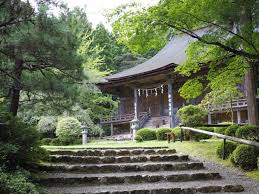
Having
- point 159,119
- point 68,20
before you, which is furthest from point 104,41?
point 68,20

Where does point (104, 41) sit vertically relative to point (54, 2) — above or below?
above

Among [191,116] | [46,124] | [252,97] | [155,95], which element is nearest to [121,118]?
[155,95]

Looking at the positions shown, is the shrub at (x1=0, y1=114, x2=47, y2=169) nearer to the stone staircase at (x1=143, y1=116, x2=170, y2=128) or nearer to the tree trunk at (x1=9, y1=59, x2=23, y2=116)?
the tree trunk at (x1=9, y1=59, x2=23, y2=116)

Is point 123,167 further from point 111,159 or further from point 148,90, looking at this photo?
point 148,90

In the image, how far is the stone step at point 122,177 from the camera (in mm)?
6912

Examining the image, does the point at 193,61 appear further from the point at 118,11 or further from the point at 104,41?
the point at 104,41

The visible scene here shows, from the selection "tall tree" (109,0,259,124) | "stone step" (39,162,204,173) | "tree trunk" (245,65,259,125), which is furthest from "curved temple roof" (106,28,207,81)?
"stone step" (39,162,204,173)

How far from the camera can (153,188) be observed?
643 centimetres

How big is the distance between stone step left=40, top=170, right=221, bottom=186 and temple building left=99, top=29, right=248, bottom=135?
11.7 metres

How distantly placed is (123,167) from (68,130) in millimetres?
10084

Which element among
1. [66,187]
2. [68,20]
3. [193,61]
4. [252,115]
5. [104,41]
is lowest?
[66,187]

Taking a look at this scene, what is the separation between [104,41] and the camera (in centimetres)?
3866

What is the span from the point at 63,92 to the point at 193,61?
3262 mm

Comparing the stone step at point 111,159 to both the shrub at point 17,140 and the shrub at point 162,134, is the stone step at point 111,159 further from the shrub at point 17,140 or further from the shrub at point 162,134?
the shrub at point 162,134
